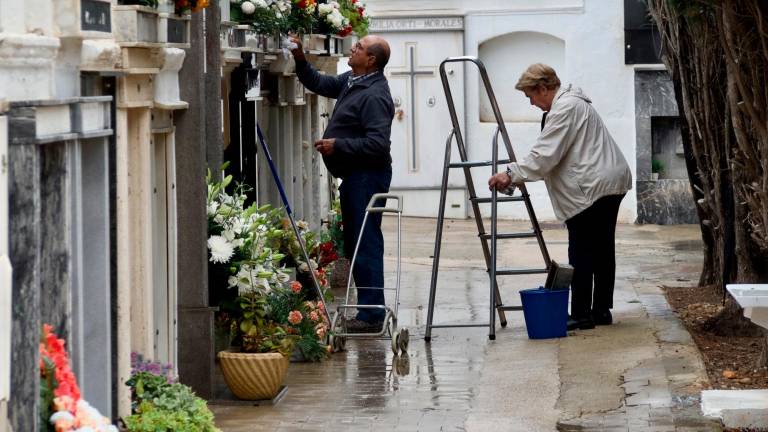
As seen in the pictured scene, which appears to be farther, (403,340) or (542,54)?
(542,54)

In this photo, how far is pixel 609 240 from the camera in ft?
34.3

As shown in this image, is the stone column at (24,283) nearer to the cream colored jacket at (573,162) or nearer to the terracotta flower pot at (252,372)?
the terracotta flower pot at (252,372)

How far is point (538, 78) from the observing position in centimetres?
1045

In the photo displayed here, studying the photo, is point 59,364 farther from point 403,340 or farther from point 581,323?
point 581,323

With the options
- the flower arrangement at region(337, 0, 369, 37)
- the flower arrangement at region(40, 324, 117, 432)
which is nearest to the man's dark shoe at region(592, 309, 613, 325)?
the flower arrangement at region(337, 0, 369, 37)

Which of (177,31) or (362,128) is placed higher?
(177,31)

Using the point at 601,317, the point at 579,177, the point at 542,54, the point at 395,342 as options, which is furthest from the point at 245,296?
the point at 542,54

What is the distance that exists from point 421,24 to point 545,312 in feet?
35.7

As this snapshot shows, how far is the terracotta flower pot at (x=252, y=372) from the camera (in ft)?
26.8

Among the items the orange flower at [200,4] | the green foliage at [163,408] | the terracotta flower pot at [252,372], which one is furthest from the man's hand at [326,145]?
the green foliage at [163,408]

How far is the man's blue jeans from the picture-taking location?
10.5m

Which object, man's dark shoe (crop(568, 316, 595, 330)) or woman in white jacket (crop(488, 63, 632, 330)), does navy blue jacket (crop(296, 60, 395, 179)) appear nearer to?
woman in white jacket (crop(488, 63, 632, 330))

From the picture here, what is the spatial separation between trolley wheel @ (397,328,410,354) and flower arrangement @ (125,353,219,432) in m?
3.14

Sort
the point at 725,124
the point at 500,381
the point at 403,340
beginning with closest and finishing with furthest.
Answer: the point at 500,381 → the point at 403,340 → the point at 725,124
